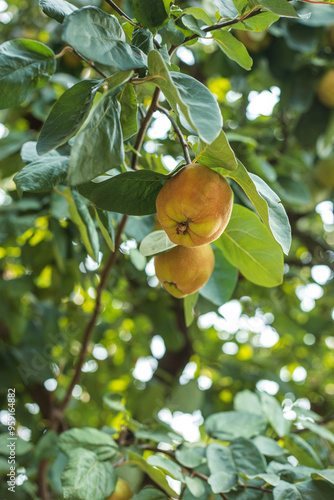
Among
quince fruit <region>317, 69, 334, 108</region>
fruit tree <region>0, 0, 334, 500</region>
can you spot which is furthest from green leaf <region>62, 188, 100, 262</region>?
quince fruit <region>317, 69, 334, 108</region>

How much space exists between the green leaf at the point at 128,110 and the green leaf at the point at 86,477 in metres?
0.55

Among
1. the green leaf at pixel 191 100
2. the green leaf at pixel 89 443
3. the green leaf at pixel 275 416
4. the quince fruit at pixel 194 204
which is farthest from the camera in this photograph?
the green leaf at pixel 275 416

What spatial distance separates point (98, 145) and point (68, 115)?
10 centimetres

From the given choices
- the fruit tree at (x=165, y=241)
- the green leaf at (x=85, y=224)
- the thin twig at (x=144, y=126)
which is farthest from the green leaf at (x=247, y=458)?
the thin twig at (x=144, y=126)

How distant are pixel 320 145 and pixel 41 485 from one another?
1650 millimetres

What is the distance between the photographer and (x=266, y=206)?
0.55 m

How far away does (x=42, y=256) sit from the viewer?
1576 millimetres

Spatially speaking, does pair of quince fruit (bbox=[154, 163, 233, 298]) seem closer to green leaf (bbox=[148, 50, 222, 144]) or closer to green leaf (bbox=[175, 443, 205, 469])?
green leaf (bbox=[148, 50, 222, 144])

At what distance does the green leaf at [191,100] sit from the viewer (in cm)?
46

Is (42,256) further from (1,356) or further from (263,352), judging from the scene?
(263,352)

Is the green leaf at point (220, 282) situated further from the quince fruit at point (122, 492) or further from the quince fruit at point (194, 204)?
the quince fruit at point (122, 492)

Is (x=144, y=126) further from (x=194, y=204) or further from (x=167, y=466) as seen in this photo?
(x=167, y=466)

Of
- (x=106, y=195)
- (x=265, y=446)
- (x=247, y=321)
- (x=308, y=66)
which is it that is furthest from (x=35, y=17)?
(x=265, y=446)

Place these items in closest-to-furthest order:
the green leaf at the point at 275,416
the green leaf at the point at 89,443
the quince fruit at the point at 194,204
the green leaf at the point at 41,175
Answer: the quince fruit at the point at 194,204, the green leaf at the point at 41,175, the green leaf at the point at 89,443, the green leaf at the point at 275,416
